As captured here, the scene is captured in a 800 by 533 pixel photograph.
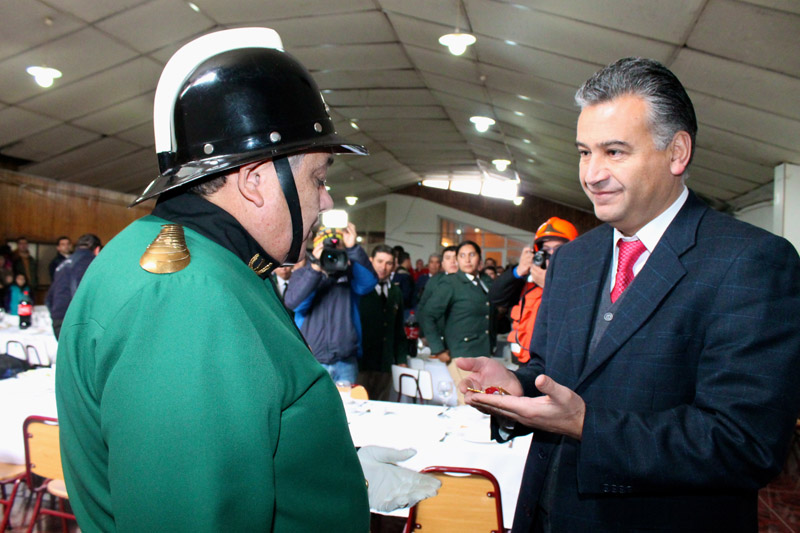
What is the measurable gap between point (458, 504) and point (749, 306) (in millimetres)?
1633

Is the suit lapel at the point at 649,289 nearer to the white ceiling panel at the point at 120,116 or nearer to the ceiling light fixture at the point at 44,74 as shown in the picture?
the ceiling light fixture at the point at 44,74

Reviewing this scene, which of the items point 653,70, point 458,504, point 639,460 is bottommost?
point 458,504

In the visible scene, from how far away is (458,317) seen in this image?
19.8ft

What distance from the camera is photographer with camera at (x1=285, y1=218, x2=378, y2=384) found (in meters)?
4.70

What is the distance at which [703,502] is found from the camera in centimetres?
126

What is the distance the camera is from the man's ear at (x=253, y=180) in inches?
43.1

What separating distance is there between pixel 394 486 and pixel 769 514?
3.69 m

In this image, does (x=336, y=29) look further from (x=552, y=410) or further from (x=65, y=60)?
(x=552, y=410)

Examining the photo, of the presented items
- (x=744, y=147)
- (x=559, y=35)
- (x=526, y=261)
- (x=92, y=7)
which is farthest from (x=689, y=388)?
(x=92, y=7)

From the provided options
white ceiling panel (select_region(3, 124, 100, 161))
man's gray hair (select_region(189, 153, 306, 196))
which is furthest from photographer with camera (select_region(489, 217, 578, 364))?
white ceiling panel (select_region(3, 124, 100, 161))

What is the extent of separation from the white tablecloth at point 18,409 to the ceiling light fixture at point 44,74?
462 cm

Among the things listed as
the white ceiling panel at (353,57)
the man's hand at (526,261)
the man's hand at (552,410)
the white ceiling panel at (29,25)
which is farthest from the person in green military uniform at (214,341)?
the white ceiling panel at (353,57)

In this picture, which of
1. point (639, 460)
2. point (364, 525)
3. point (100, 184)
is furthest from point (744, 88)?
point (100, 184)

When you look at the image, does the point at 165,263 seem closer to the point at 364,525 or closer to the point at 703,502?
the point at 364,525
